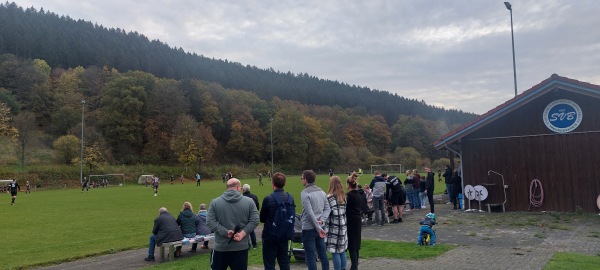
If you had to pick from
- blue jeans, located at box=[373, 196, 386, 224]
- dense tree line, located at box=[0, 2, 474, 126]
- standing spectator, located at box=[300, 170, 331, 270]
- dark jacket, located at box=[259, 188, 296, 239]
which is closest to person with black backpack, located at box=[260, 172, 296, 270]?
dark jacket, located at box=[259, 188, 296, 239]

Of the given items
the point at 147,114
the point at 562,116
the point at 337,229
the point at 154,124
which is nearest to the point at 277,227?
the point at 337,229

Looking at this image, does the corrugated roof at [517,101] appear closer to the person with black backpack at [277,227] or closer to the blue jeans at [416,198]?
the blue jeans at [416,198]

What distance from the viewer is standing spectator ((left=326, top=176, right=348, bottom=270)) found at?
775 centimetres

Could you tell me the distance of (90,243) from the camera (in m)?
13.8

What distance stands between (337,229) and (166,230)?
196 inches

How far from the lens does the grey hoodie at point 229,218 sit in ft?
20.3

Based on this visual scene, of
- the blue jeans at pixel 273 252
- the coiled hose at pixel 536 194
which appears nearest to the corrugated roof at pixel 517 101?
the coiled hose at pixel 536 194

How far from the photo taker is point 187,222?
11852mm

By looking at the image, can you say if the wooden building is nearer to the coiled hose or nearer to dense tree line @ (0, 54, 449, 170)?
the coiled hose

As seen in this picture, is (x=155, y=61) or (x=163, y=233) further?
(x=155, y=61)

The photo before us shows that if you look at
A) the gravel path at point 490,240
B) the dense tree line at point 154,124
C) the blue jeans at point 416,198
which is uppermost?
the dense tree line at point 154,124

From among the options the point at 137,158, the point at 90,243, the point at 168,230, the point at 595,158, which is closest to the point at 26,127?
the point at 137,158

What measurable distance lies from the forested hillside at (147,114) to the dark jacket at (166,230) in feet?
171

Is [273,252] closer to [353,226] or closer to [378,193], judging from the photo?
[353,226]
